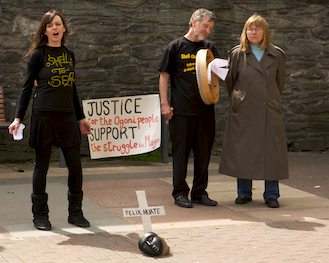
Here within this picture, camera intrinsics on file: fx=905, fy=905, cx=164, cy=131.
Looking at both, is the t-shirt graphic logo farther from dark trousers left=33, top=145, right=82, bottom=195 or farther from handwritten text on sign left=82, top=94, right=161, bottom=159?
handwritten text on sign left=82, top=94, right=161, bottom=159

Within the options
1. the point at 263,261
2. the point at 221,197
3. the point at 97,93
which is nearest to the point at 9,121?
the point at 97,93

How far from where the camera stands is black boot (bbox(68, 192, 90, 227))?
7082 millimetres

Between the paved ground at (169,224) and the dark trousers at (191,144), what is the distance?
227 millimetres

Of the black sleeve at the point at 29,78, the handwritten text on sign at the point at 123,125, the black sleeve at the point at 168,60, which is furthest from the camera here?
the handwritten text on sign at the point at 123,125

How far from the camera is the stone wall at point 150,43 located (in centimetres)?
1043

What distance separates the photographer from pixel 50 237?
265 inches

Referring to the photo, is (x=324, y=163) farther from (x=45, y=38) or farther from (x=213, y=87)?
(x=45, y=38)

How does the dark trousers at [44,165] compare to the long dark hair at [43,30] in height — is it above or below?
below

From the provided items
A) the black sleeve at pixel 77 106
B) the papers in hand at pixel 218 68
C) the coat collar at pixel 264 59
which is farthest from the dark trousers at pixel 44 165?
the coat collar at pixel 264 59

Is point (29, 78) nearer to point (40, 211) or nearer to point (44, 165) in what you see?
point (44, 165)

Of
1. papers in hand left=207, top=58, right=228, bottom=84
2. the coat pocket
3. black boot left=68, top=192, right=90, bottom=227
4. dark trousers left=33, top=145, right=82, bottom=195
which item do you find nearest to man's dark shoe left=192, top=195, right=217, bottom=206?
the coat pocket

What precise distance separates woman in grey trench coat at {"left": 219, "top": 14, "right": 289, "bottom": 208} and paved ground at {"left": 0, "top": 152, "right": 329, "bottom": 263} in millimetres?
319

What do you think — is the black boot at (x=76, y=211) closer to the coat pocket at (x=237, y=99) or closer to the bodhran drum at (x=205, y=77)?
the bodhran drum at (x=205, y=77)

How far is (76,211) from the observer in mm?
7129
